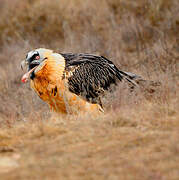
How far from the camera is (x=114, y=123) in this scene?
5.65m

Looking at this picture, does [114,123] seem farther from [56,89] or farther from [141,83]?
[141,83]

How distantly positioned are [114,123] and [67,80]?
6.43 feet

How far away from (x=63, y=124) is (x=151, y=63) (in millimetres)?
4583

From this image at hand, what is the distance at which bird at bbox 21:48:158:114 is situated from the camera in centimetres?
727

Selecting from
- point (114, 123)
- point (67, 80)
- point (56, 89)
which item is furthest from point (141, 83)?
point (114, 123)

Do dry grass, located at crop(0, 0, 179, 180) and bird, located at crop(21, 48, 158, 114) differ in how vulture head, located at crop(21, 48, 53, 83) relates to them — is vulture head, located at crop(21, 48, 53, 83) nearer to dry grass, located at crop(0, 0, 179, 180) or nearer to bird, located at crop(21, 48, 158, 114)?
bird, located at crop(21, 48, 158, 114)

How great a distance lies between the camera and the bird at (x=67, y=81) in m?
7.27

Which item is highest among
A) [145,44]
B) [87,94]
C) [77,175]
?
[145,44]

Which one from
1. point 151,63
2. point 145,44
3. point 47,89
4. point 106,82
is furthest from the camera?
point 145,44

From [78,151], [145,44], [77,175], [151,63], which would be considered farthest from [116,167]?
[145,44]

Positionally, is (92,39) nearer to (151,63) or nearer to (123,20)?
(123,20)

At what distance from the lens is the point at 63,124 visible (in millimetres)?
5910

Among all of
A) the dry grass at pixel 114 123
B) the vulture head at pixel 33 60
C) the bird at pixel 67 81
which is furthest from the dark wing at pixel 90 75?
the dry grass at pixel 114 123

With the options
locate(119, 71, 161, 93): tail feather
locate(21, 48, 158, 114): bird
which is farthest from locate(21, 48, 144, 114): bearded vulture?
locate(119, 71, 161, 93): tail feather
